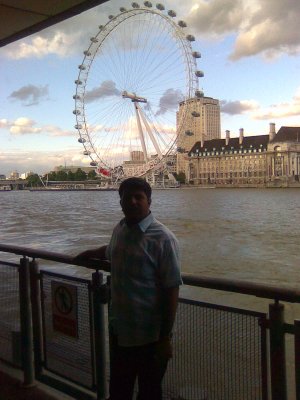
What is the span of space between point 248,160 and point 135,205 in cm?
15491

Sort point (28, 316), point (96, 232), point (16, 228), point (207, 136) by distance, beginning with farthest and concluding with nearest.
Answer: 1. point (207, 136)
2. point (16, 228)
3. point (96, 232)
4. point (28, 316)

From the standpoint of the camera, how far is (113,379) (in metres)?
2.75

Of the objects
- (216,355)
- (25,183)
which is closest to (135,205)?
(216,355)

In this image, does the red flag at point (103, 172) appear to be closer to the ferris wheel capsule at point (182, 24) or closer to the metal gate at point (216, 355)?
the ferris wheel capsule at point (182, 24)

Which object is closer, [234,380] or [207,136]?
[234,380]

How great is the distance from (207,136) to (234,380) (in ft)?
525

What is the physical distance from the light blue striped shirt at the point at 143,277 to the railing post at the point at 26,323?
1.11m

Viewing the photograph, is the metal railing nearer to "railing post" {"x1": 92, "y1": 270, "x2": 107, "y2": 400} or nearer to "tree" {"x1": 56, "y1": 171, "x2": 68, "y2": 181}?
"railing post" {"x1": 92, "y1": 270, "x2": 107, "y2": 400}

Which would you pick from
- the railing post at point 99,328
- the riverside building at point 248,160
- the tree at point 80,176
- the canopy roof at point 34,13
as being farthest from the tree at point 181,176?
the railing post at point 99,328

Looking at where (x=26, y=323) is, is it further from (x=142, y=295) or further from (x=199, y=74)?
(x=199, y=74)

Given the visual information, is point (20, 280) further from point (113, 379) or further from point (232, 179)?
point (232, 179)

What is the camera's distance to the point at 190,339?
2887 millimetres

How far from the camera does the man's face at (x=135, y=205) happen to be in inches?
104

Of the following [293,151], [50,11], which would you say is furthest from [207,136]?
[50,11]
